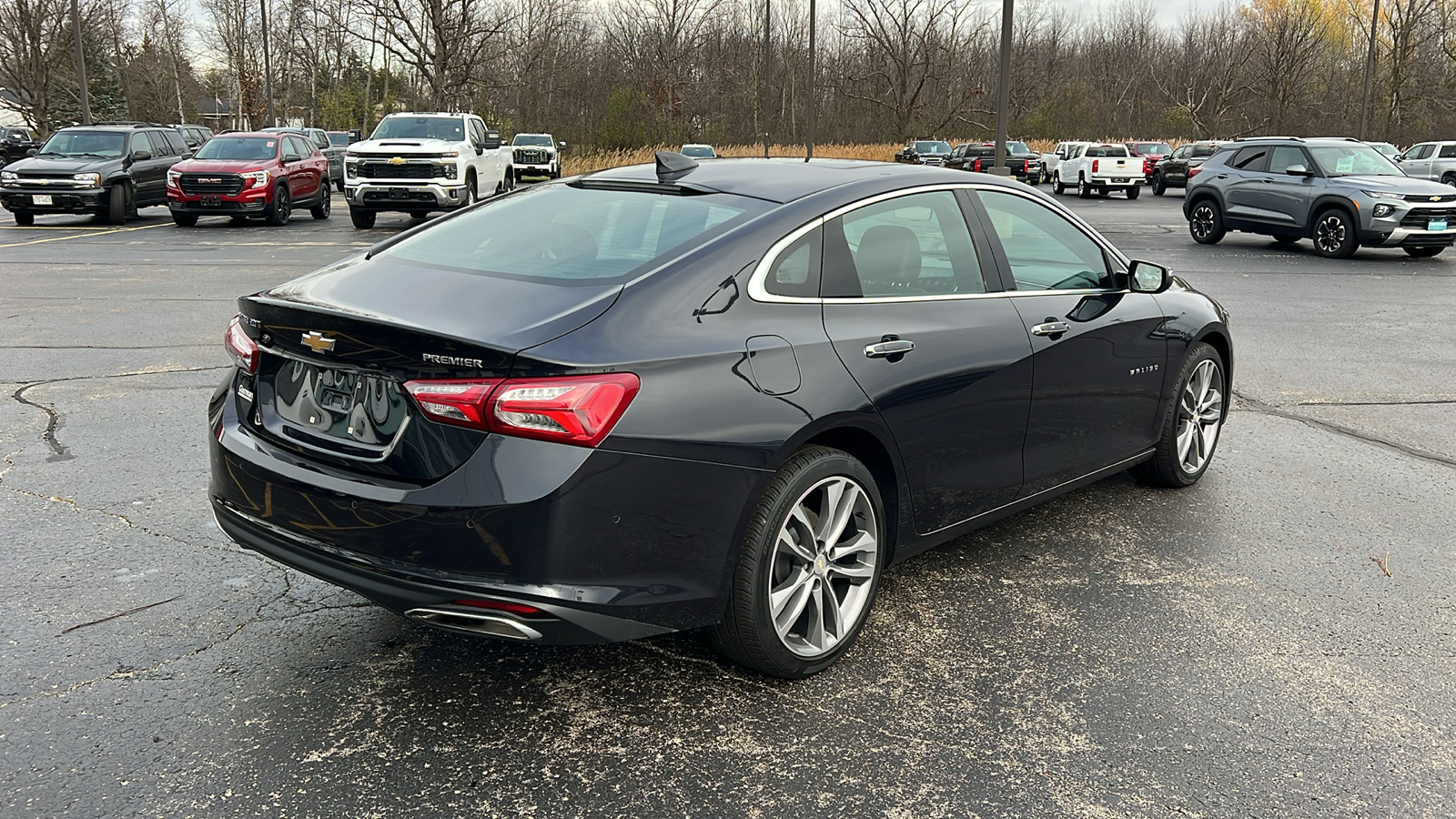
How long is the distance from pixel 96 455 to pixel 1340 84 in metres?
81.4

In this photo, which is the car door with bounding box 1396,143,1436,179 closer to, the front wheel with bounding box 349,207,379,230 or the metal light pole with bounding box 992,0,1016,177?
the metal light pole with bounding box 992,0,1016,177

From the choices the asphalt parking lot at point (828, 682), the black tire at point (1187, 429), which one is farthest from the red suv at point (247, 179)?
the black tire at point (1187, 429)

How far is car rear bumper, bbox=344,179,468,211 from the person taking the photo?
813 inches

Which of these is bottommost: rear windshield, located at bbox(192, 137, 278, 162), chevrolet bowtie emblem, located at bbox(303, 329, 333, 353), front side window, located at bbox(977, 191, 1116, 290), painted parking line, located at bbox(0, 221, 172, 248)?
painted parking line, located at bbox(0, 221, 172, 248)

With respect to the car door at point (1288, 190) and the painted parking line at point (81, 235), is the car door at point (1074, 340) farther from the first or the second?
the painted parking line at point (81, 235)

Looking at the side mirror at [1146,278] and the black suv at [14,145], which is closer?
the side mirror at [1146,278]

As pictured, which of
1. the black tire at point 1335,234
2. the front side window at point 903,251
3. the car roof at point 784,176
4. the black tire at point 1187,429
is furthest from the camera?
the black tire at point 1335,234

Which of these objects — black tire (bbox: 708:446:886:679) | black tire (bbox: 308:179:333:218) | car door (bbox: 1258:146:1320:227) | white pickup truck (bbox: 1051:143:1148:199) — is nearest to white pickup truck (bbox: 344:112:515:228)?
black tire (bbox: 308:179:333:218)

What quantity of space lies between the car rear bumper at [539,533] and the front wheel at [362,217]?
1934 centimetres

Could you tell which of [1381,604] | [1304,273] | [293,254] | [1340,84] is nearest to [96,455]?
[1381,604]

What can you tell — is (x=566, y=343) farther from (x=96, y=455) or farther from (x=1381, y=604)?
(x=96, y=455)

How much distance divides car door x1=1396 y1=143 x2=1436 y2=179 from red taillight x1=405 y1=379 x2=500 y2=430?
109 feet

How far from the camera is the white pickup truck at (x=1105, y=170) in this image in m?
35.6

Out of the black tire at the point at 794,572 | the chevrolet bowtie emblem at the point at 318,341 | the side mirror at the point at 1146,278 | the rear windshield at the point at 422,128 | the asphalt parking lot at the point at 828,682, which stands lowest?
the asphalt parking lot at the point at 828,682
